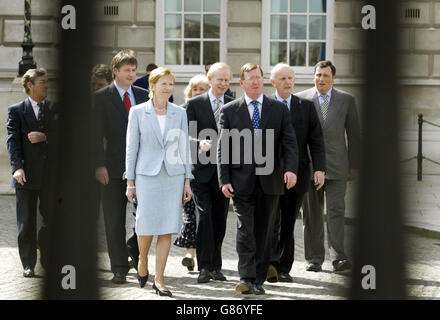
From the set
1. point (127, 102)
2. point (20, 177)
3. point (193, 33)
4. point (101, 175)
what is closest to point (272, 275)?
point (127, 102)

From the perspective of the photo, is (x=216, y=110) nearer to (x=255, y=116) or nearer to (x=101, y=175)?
(x=255, y=116)

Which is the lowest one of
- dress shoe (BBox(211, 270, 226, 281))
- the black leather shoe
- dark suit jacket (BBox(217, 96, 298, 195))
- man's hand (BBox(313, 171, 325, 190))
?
dress shoe (BBox(211, 270, 226, 281))

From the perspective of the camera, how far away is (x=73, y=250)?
1.46 metres

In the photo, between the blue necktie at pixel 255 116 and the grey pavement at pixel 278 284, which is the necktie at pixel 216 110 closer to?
the blue necktie at pixel 255 116

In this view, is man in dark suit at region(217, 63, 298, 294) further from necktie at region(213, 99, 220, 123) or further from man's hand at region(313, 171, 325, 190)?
necktie at region(213, 99, 220, 123)

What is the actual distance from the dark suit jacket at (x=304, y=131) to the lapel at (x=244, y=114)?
75cm

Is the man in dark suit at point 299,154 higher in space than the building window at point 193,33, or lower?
lower

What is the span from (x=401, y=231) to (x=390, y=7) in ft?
1.23

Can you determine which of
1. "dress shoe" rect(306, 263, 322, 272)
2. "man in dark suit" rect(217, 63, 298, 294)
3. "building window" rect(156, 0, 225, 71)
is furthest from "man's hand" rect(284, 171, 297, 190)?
"building window" rect(156, 0, 225, 71)

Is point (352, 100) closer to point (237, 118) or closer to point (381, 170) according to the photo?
point (381, 170)

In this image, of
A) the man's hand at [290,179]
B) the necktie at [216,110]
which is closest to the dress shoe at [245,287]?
the man's hand at [290,179]

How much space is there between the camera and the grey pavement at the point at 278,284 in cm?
143

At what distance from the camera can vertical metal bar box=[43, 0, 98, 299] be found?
1436 millimetres

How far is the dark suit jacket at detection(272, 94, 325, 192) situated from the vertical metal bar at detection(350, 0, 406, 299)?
466 centimetres
